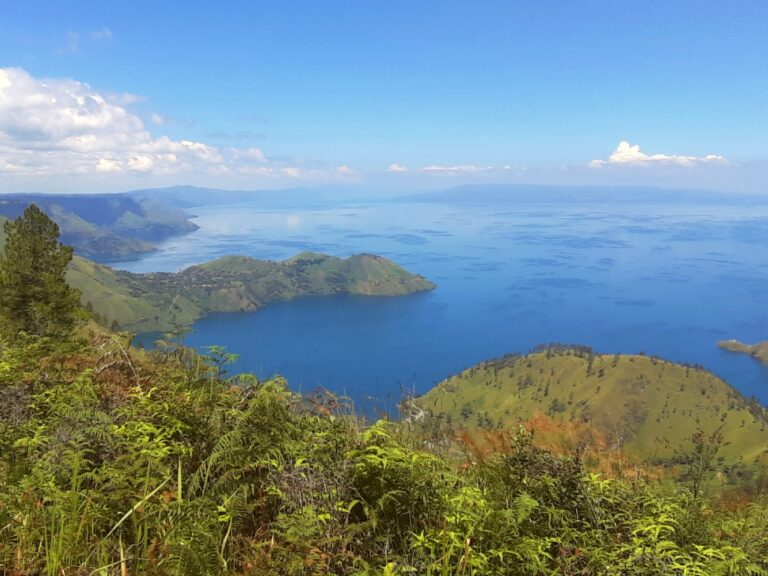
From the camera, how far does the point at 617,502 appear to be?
373 cm

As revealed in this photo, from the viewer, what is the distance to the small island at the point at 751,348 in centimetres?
17300

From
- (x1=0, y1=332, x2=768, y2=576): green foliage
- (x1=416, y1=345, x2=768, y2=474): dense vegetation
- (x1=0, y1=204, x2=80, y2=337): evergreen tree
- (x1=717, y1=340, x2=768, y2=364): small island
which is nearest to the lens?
(x1=0, y1=332, x2=768, y2=576): green foliage

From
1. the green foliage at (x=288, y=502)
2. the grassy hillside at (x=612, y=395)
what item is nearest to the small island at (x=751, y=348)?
the grassy hillside at (x=612, y=395)

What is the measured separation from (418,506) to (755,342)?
24139cm

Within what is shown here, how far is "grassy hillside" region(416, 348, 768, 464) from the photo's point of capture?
128250 millimetres

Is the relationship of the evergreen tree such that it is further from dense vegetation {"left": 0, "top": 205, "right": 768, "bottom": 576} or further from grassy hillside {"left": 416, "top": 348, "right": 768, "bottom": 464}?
grassy hillside {"left": 416, "top": 348, "right": 768, "bottom": 464}

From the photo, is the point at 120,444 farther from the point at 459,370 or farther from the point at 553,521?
the point at 459,370

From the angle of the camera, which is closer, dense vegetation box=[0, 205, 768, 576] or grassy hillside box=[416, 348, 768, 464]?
dense vegetation box=[0, 205, 768, 576]

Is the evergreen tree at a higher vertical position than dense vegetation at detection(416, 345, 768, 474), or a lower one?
higher

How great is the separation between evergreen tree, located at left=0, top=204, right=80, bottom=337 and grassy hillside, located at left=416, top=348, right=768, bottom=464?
107 metres

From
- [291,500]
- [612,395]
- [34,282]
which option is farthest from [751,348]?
[291,500]

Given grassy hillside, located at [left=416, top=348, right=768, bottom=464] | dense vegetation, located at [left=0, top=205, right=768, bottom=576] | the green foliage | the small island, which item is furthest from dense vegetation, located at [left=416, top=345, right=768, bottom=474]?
the green foliage

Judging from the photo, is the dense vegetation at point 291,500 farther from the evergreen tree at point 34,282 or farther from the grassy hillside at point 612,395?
the grassy hillside at point 612,395

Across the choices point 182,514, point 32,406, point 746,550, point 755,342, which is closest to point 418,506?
point 182,514
